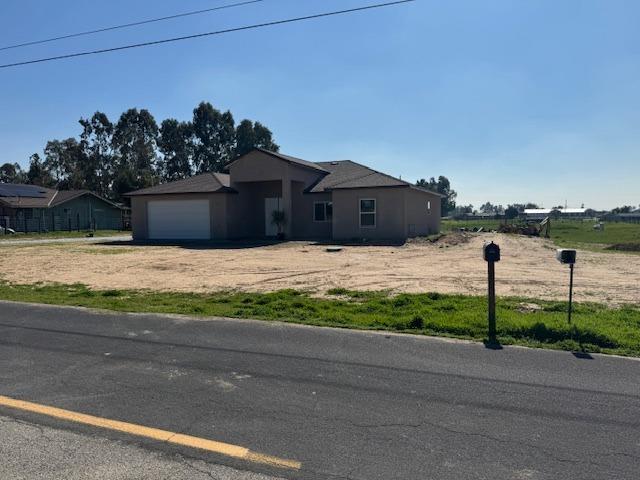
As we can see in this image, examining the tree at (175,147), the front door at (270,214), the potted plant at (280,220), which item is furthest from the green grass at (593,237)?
the tree at (175,147)

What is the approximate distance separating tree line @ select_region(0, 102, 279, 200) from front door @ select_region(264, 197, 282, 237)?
42855 millimetres

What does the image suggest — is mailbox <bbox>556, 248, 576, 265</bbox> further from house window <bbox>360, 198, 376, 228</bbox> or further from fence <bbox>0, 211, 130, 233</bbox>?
fence <bbox>0, 211, 130, 233</bbox>

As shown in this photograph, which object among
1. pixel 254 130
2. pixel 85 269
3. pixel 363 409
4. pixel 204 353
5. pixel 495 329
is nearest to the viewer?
pixel 363 409

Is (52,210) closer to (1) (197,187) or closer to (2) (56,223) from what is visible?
(2) (56,223)

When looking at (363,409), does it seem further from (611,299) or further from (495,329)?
(611,299)

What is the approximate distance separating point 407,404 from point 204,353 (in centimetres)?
268

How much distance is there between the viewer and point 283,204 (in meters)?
28.3

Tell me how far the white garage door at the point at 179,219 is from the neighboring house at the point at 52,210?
895 inches

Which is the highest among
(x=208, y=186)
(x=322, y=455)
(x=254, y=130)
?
(x=254, y=130)

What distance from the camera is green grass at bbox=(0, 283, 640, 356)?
659cm

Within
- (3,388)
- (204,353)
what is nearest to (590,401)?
(204,353)

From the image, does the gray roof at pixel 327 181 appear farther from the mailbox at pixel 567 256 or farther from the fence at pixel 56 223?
the fence at pixel 56 223

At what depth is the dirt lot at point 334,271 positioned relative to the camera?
37.1 ft

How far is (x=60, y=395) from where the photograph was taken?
15.3 ft
